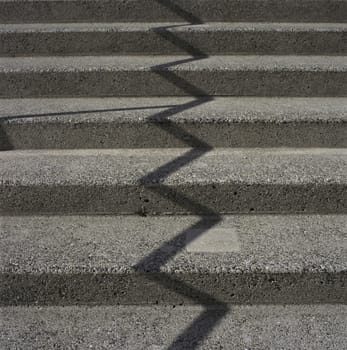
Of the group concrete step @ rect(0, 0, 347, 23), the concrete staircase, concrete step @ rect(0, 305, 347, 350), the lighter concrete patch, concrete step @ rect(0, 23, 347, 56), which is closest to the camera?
concrete step @ rect(0, 305, 347, 350)

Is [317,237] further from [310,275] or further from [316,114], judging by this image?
[316,114]

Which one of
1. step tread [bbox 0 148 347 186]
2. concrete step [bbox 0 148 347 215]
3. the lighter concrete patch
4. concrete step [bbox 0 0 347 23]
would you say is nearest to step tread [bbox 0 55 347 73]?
concrete step [bbox 0 0 347 23]

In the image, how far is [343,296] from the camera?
6.15 feet

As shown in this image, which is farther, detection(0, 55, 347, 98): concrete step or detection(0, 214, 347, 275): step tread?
detection(0, 55, 347, 98): concrete step

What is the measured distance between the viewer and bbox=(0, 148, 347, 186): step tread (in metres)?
2.11

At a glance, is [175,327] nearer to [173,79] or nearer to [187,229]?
[187,229]

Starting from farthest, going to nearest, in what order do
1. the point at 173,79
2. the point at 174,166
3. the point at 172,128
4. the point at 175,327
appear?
the point at 173,79 → the point at 172,128 → the point at 174,166 → the point at 175,327

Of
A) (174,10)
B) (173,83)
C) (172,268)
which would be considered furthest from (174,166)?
(174,10)

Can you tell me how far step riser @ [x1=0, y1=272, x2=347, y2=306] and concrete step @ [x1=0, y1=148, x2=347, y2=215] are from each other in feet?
1.33

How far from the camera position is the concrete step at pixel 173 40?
293 cm

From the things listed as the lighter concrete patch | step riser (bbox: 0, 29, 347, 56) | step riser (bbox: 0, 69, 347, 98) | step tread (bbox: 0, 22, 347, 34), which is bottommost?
the lighter concrete patch

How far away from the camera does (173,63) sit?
2.81 meters

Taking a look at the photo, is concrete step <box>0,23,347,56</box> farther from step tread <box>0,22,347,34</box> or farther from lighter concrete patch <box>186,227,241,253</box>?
lighter concrete patch <box>186,227,241,253</box>

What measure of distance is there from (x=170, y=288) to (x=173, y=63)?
4.82 ft
